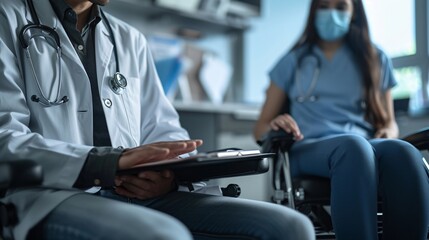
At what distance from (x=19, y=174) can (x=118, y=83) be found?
17.2 inches

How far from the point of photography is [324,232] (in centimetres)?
134

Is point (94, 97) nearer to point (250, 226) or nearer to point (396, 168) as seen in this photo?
point (250, 226)

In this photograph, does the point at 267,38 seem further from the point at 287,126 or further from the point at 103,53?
the point at 103,53

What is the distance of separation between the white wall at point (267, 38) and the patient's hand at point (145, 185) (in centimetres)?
208

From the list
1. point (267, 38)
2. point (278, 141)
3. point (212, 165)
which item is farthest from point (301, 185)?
point (267, 38)

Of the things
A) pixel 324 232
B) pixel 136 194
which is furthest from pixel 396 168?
pixel 136 194

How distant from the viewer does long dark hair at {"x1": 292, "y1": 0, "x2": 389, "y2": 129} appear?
1.61m

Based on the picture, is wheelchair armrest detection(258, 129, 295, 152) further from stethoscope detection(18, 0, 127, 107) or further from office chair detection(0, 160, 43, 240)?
office chair detection(0, 160, 43, 240)

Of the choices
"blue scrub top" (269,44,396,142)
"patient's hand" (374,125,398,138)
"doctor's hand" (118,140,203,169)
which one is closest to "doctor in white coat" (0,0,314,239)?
"doctor's hand" (118,140,203,169)

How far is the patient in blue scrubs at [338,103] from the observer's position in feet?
3.88

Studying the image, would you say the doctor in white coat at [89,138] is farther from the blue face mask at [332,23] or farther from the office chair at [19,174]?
the blue face mask at [332,23]

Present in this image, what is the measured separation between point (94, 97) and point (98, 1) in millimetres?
213

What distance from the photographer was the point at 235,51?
3.01 meters

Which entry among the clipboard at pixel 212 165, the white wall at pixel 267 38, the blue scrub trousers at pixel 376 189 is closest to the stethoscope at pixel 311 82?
the blue scrub trousers at pixel 376 189
